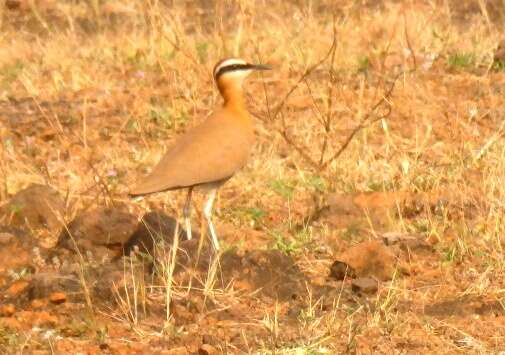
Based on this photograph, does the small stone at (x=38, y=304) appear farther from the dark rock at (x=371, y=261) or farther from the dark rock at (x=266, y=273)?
the dark rock at (x=371, y=261)

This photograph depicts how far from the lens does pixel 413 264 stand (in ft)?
21.2

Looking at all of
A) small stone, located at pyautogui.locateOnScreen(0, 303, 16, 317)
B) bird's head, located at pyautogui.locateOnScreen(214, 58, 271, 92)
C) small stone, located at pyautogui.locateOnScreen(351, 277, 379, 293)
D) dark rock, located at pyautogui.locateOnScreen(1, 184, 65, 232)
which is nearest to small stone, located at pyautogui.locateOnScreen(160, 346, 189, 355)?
small stone, located at pyautogui.locateOnScreen(0, 303, 16, 317)

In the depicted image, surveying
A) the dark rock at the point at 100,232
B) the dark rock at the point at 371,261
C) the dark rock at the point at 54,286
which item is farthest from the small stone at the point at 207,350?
the dark rock at the point at 100,232

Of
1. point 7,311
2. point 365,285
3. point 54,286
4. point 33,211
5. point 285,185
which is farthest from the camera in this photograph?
point 285,185

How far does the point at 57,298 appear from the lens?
18.1ft

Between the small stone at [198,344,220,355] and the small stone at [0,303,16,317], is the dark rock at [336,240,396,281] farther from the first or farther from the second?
Answer: the small stone at [0,303,16,317]

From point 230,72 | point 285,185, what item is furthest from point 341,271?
point 285,185

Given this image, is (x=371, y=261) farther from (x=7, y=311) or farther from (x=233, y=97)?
(x=7, y=311)

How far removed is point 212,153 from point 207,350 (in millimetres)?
1844

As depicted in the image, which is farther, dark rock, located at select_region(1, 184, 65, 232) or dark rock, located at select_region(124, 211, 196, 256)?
dark rock, located at select_region(1, 184, 65, 232)

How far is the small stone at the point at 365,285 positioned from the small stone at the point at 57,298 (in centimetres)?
139

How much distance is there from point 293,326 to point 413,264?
1.26 meters

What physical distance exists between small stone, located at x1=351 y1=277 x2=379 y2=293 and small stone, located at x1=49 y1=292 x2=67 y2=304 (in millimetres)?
1395

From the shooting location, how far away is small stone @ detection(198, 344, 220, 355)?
4.98 m
